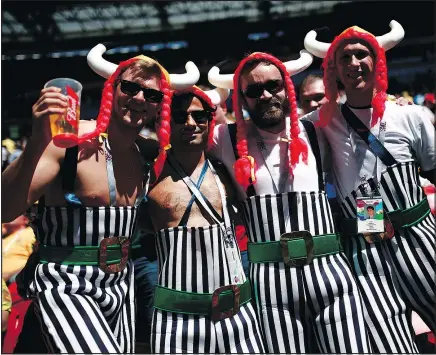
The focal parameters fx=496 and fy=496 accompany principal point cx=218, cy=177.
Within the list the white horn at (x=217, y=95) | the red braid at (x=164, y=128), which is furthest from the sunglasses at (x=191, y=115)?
the white horn at (x=217, y=95)

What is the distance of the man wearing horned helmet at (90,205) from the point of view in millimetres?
2463

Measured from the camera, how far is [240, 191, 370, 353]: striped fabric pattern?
280cm

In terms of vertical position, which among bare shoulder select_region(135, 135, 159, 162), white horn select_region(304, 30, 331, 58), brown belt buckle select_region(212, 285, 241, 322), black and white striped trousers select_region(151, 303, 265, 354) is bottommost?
black and white striped trousers select_region(151, 303, 265, 354)

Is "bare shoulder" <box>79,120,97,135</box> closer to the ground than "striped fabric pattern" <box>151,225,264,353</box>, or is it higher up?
higher up

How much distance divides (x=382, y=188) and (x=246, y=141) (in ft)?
2.92

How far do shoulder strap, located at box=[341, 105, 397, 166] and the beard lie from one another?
0.46 meters

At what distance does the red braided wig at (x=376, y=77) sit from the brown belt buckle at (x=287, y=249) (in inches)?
30.9

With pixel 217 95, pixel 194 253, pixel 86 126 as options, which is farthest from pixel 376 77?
pixel 86 126

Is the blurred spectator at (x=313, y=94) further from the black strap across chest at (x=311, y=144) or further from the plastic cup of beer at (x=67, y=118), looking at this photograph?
the plastic cup of beer at (x=67, y=118)

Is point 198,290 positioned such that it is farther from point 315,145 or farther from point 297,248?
point 315,145

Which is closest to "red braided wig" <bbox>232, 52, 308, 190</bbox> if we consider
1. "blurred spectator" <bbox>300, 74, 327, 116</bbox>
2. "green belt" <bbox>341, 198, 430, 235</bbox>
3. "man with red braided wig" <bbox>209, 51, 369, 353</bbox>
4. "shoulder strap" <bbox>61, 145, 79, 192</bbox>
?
"man with red braided wig" <bbox>209, 51, 369, 353</bbox>

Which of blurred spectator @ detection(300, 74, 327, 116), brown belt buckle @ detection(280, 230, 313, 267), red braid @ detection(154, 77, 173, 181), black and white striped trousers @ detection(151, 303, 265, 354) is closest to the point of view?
black and white striped trousers @ detection(151, 303, 265, 354)

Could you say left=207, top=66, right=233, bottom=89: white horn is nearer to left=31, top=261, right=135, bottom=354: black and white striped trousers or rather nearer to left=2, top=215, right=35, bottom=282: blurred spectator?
left=31, top=261, right=135, bottom=354: black and white striped trousers

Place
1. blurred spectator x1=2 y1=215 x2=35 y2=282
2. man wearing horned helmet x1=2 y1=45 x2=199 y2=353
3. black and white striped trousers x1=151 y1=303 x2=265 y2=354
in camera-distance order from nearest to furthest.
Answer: man wearing horned helmet x1=2 y1=45 x2=199 y2=353 < black and white striped trousers x1=151 y1=303 x2=265 y2=354 < blurred spectator x1=2 y1=215 x2=35 y2=282
